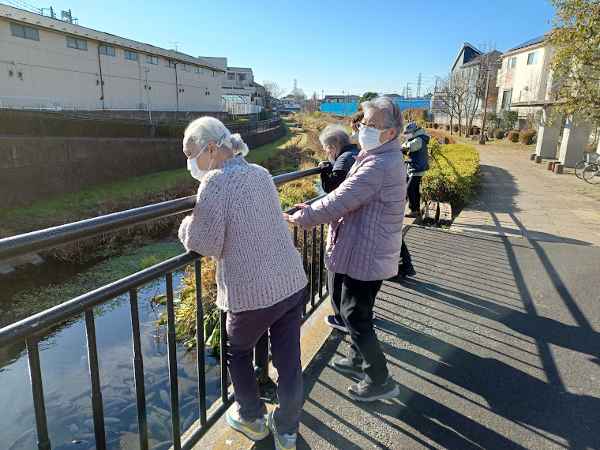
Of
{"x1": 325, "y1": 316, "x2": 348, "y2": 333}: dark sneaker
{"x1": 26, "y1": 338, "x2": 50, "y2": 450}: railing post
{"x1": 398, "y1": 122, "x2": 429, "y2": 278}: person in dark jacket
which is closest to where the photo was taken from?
{"x1": 26, "y1": 338, "x2": 50, "y2": 450}: railing post

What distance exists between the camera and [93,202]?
15305mm

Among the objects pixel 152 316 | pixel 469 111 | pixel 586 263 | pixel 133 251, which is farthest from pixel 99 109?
pixel 469 111

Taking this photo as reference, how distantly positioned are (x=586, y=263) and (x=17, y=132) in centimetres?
1779

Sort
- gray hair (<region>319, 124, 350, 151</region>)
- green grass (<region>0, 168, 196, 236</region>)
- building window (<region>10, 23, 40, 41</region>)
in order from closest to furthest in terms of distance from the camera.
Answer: gray hair (<region>319, 124, 350, 151</region>) → green grass (<region>0, 168, 196, 236</region>) → building window (<region>10, 23, 40, 41</region>)

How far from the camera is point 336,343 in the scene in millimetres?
2930

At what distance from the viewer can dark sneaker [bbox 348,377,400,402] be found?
232 centimetres

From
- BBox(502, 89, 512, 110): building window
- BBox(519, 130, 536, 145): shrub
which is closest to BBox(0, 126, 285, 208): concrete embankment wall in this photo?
BBox(519, 130, 536, 145): shrub

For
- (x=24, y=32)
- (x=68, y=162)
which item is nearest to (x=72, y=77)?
(x=24, y=32)

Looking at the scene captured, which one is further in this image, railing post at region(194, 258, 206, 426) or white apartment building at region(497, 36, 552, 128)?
white apartment building at region(497, 36, 552, 128)

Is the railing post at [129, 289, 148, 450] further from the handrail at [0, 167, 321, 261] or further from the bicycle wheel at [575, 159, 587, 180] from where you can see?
the bicycle wheel at [575, 159, 587, 180]

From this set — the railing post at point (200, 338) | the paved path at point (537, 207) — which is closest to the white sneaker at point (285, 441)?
the railing post at point (200, 338)

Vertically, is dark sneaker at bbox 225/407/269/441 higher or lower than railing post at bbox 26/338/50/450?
lower

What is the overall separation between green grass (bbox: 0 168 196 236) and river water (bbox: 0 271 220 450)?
725 cm

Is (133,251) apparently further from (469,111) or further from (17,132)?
(469,111)
